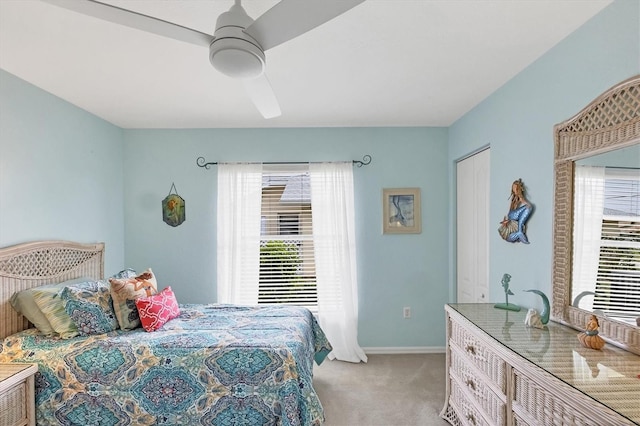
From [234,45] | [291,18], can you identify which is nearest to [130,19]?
[234,45]

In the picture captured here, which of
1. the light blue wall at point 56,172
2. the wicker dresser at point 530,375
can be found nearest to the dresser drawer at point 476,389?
the wicker dresser at point 530,375

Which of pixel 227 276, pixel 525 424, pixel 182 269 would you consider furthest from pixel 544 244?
pixel 182 269

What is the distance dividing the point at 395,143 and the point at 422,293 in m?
1.68

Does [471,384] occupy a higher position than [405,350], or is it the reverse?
[471,384]

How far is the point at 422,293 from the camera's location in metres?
3.82

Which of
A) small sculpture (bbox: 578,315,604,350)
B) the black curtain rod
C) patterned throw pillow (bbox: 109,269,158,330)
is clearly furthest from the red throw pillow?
small sculpture (bbox: 578,315,604,350)

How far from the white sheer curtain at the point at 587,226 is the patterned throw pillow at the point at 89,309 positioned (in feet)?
9.55

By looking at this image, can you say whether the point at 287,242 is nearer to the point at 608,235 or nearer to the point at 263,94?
the point at 263,94

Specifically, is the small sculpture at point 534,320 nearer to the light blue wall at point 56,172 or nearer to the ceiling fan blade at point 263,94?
the ceiling fan blade at point 263,94

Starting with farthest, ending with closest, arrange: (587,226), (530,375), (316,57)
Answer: (316,57)
(587,226)
(530,375)

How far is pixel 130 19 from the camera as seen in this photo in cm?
128

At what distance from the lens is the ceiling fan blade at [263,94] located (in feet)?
5.75

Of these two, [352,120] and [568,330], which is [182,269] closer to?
[352,120]

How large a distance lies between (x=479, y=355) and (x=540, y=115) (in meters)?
1.52
